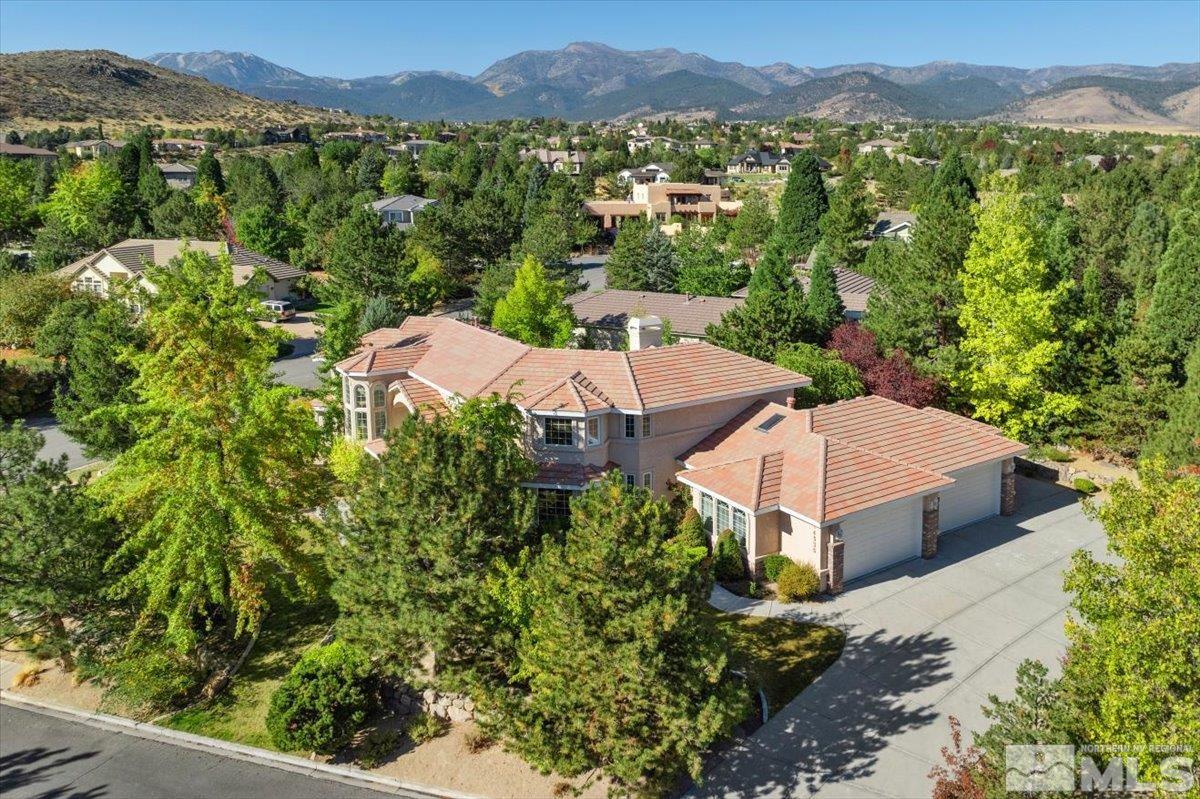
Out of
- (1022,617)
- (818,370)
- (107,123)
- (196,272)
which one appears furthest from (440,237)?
(107,123)

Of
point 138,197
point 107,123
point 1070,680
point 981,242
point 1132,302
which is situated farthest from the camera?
point 107,123

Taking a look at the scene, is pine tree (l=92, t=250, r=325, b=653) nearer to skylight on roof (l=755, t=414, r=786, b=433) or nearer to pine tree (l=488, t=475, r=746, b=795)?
pine tree (l=488, t=475, r=746, b=795)

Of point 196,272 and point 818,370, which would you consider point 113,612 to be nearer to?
point 196,272

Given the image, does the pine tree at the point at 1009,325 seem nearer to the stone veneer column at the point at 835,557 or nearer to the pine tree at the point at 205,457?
the stone veneer column at the point at 835,557

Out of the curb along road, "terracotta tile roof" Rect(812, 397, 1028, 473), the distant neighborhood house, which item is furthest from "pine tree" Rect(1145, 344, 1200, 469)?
the distant neighborhood house

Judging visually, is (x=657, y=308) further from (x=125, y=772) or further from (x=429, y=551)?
(x=125, y=772)

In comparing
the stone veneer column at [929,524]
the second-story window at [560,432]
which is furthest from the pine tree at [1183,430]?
the second-story window at [560,432]
